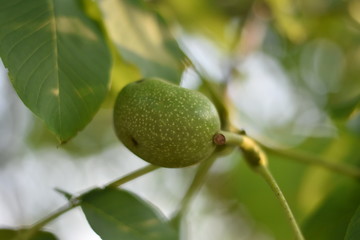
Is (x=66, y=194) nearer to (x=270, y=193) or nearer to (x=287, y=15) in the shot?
(x=270, y=193)

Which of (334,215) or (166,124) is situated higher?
(166,124)

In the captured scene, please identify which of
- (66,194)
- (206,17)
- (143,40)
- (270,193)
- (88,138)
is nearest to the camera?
(66,194)

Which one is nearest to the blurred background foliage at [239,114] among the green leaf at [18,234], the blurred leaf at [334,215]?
the blurred leaf at [334,215]

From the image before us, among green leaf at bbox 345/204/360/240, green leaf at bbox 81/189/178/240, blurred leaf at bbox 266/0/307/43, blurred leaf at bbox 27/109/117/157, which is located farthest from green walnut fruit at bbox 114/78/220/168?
blurred leaf at bbox 27/109/117/157

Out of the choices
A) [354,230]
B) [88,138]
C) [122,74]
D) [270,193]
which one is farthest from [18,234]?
[88,138]

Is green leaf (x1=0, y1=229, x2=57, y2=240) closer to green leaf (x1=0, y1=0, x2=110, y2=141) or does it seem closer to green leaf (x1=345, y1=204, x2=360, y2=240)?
green leaf (x1=0, y1=0, x2=110, y2=141)

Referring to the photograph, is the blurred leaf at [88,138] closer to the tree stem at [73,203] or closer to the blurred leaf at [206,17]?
the blurred leaf at [206,17]

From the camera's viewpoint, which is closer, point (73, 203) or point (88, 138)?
point (73, 203)

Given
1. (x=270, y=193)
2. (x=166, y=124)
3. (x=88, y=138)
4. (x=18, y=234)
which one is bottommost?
(x=88, y=138)
